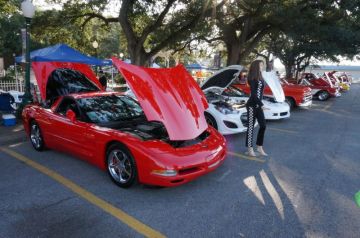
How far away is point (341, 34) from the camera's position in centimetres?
1367

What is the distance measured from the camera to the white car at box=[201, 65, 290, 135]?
681 centimetres

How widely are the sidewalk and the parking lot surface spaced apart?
0.79m

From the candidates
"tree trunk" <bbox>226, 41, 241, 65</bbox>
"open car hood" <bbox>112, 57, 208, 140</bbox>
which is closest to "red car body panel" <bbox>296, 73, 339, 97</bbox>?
"tree trunk" <bbox>226, 41, 241, 65</bbox>

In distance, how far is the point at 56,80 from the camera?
7414 millimetres

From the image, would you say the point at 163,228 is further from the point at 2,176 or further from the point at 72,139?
the point at 2,176

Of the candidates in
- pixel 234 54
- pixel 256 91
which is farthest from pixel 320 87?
pixel 256 91

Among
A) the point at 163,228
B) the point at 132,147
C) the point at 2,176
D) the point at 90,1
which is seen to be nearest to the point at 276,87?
the point at 132,147

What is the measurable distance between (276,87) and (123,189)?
5.62 m

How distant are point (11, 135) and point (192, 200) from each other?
5212 mm

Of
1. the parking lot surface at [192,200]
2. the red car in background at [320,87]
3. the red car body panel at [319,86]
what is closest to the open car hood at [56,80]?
the parking lot surface at [192,200]

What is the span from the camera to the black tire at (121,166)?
3932 millimetres

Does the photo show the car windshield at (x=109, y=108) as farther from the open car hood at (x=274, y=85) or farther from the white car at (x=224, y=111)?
the open car hood at (x=274, y=85)

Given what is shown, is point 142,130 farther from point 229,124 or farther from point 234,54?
point 234,54

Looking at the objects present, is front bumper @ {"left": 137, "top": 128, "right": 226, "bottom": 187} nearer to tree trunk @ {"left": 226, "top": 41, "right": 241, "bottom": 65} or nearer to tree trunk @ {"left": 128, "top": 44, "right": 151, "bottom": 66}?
tree trunk @ {"left": 128, "top": 44, "right": 151, "bottom": 66}
